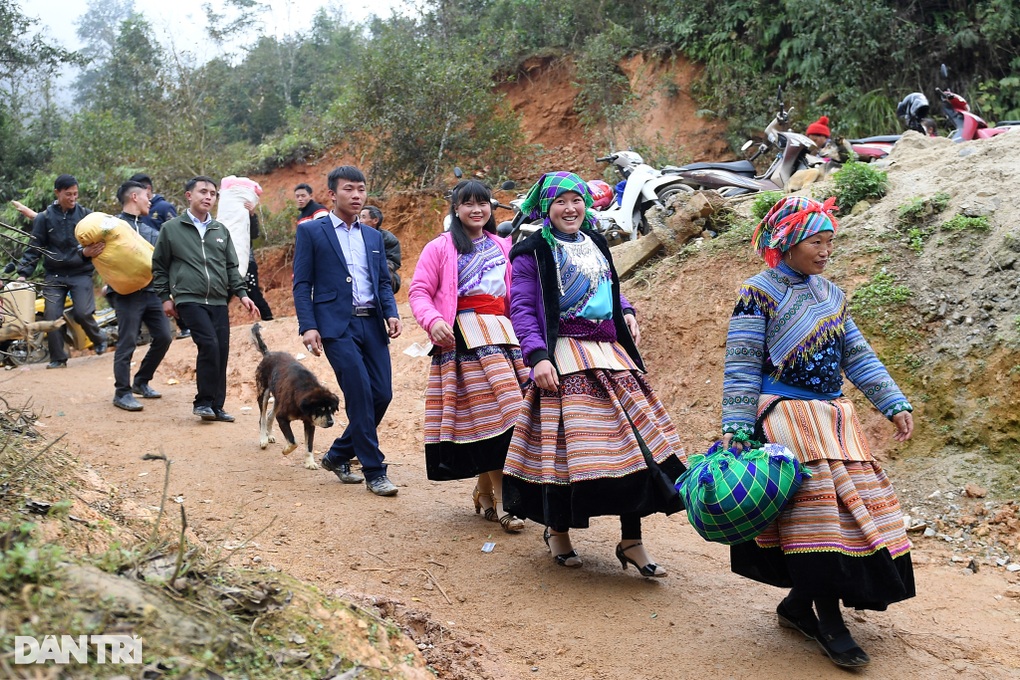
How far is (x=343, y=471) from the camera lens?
663 centimetres

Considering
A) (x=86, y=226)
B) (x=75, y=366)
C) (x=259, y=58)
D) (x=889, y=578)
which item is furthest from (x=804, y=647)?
(x=259, y=58)

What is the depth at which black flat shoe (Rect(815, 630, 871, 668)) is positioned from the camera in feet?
12.7

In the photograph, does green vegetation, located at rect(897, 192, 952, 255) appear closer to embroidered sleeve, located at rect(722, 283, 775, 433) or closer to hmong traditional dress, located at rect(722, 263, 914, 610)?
hmong traditional dress, located at rect(722, 263, 914, 610)

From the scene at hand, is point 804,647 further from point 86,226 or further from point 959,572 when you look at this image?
point 86,226

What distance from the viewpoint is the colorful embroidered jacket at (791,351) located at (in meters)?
4.06

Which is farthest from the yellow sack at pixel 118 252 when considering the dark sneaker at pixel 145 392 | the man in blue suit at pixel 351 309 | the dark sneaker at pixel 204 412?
the man in blue suit at pixel 351 309

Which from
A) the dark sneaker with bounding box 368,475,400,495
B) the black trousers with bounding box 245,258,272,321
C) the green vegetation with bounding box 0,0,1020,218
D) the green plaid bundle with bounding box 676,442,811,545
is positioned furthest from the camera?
the green vegetation with bounding box 0,0,1020,218

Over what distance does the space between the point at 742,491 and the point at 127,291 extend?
7.07 metres

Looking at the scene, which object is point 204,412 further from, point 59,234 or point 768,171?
point 768,171

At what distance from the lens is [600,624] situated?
14.4ft

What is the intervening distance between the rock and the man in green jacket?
19.0 ft

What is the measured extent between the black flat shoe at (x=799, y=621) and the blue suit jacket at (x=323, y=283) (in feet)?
11.1

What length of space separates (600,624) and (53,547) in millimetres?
2540

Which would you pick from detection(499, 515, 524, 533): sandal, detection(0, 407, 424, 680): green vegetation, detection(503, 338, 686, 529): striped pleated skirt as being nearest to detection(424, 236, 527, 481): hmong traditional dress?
detection(499, 515, 524, 533): sandal
